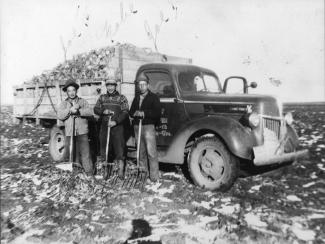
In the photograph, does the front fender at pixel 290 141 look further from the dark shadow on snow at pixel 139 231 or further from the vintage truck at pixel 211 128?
the dark shadow on snow at pixel 139 231

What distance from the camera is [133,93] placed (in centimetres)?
680

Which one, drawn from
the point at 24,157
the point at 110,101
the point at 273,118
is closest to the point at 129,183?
the point at 110,101

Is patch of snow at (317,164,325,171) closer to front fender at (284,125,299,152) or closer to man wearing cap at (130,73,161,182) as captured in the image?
front fender at (284,125,299,152)

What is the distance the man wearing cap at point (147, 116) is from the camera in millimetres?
5957

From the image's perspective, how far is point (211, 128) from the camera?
559 cm

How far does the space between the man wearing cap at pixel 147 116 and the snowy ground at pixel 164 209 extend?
0.46 metres

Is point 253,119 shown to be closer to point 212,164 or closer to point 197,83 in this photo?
point 212,164

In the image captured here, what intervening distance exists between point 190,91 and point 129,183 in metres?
1.89

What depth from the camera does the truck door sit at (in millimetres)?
6207

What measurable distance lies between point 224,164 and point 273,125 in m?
1.14

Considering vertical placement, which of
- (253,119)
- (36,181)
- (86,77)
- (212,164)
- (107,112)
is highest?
(86,77)

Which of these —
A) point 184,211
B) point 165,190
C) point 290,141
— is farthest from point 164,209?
point 290,141

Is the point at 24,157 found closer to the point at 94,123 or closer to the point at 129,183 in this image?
the point at 94,123

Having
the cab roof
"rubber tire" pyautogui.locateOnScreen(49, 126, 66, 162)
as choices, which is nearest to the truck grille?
the cab roof
